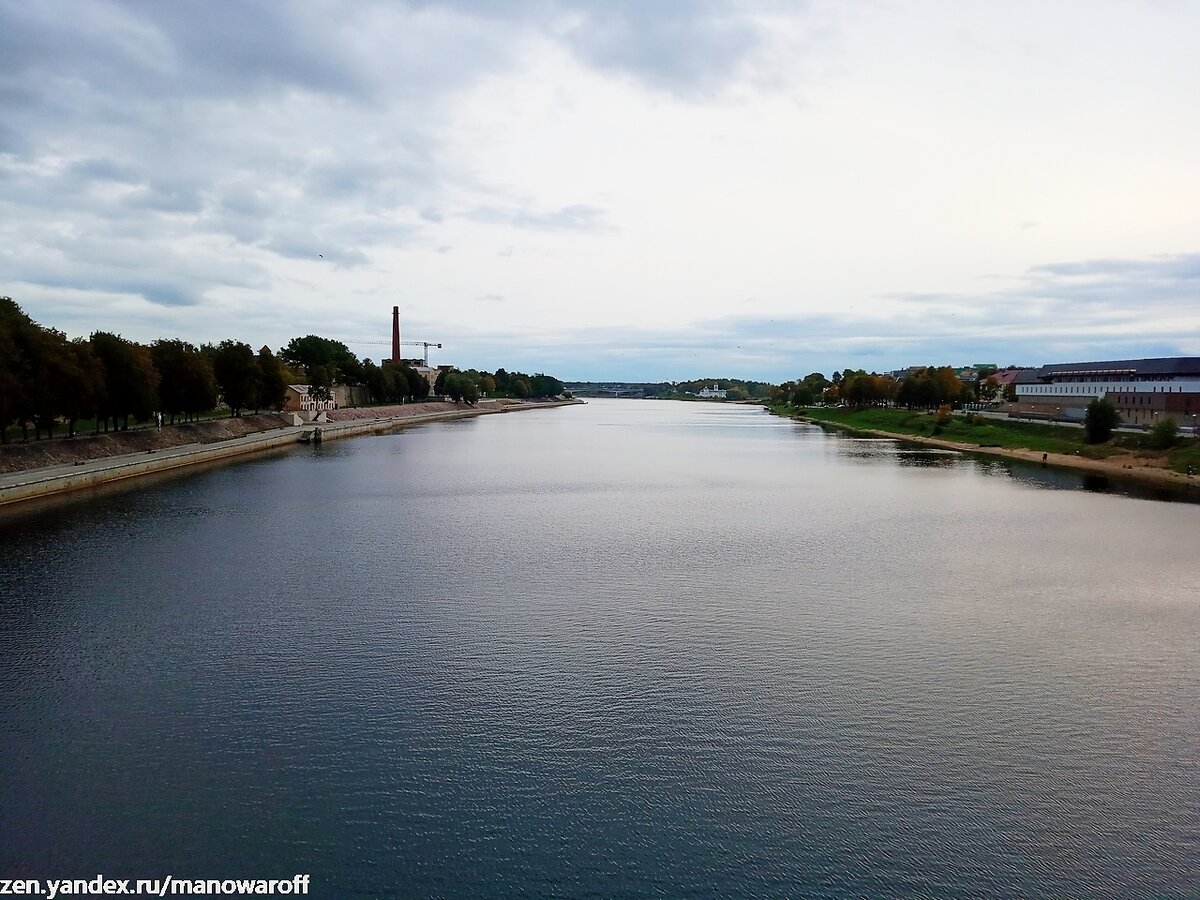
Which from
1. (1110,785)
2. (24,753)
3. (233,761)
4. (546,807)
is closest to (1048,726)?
(1110,785)

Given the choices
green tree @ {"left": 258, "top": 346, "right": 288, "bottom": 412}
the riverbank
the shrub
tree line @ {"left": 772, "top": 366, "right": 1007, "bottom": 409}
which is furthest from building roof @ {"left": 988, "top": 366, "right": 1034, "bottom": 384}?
green tree @ {"left": 258, "top": 346, "right": 288, "bottom": 412}

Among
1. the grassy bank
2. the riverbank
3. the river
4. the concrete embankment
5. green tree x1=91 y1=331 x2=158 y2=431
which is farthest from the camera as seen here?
the grassy bank

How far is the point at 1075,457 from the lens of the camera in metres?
50.6

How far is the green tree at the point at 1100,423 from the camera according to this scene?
2026 inches

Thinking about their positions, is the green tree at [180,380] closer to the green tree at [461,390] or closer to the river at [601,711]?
the river at [601,711]

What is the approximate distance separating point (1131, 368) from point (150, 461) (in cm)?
7571

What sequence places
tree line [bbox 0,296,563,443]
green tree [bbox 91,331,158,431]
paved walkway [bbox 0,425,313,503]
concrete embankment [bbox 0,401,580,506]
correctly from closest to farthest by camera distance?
concrete embankment [bbox 0,401,580,506] < paved walkway [bbox 0,425,313,503] < tree line [bbox 0,296,563,443] < green tree [bbox 91,331,158,431]

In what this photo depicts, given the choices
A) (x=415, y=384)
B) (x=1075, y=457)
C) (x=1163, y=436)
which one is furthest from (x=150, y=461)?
(x=415, y=384)

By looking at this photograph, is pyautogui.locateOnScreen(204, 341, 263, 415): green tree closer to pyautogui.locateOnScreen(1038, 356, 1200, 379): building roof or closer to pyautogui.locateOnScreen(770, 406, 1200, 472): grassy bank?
pyautogui.locateOnScreen(770, 406, 1200, 472): grassy bank

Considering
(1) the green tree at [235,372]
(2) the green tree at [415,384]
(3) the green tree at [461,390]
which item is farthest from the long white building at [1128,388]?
(3) the green tree at [461,390]

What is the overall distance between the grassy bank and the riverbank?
0.07 meters

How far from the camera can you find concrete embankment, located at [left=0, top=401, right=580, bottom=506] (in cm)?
3027

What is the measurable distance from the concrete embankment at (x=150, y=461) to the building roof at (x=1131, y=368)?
67.9 metres

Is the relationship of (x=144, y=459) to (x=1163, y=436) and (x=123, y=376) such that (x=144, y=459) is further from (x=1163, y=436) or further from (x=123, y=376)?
(x=1163, y=436)
